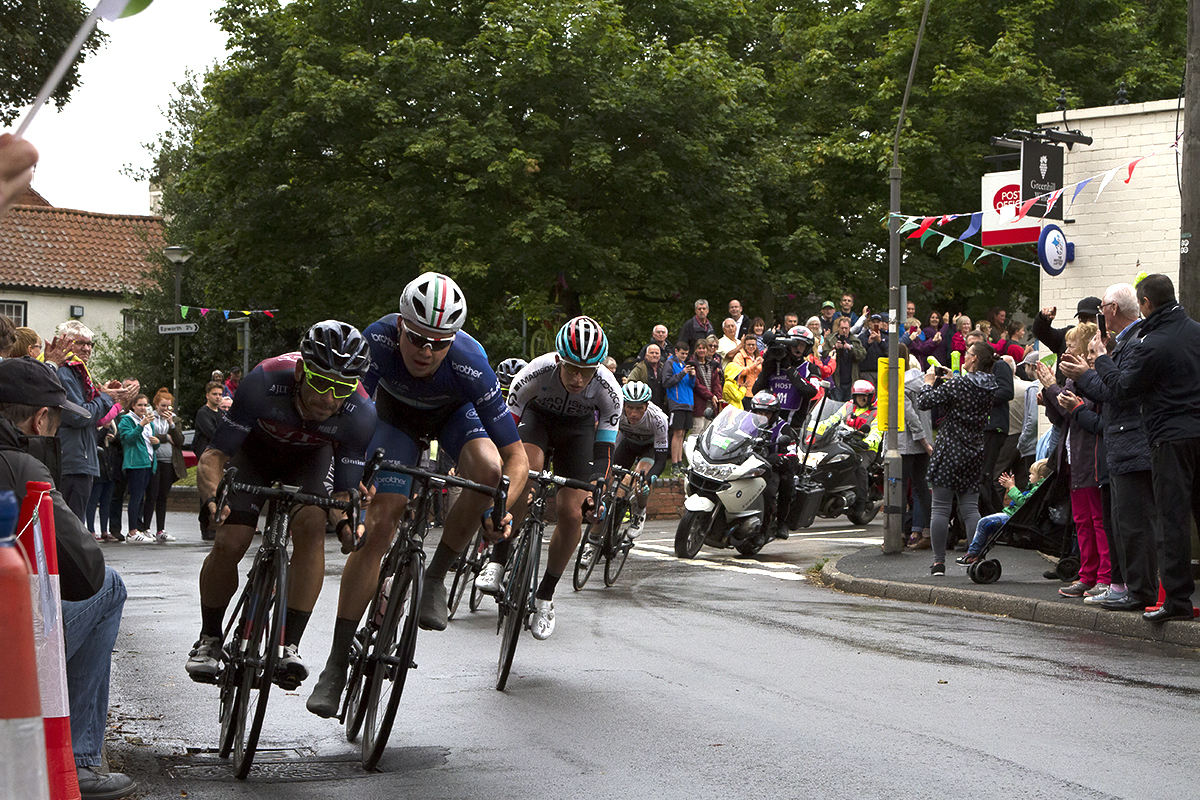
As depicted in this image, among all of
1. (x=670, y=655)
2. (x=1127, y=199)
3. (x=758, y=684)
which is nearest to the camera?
(x=758, y=684)

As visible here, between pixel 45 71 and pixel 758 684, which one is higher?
pixel 45 71

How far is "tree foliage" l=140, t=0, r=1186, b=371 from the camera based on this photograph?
3200cm

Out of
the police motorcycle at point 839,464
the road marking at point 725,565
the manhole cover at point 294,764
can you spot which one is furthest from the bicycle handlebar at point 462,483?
the police motorcycle at point 839,464

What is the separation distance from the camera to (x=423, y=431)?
7637 mm

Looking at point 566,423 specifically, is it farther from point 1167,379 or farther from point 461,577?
point 1167,379

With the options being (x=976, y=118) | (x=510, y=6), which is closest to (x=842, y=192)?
(x=976, y=118)

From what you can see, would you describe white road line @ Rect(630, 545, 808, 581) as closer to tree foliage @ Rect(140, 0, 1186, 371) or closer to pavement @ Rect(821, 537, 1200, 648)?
pavement @ Rect(821, 537, 1200, 648)

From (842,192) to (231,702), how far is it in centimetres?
3110

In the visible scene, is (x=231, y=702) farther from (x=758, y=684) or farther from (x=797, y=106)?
(x=797, y=106)

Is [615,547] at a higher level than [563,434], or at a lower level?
lower

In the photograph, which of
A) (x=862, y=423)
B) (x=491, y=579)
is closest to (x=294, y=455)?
(x=491, y=579)

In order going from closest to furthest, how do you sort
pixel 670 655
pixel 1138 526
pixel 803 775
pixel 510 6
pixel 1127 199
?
pixel 803 775 → pixel 670 655 → pixel 1138 526 → pixel 1127 199 → pixel 510 6

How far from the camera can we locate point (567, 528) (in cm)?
Answer: 938

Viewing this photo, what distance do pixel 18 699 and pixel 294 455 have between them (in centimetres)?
374
